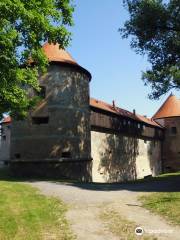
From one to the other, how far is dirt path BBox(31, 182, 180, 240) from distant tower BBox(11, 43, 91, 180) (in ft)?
23.1

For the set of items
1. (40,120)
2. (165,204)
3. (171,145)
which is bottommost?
(165,204)

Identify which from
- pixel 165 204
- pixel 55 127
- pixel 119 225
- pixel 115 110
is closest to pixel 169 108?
pixel 115 110

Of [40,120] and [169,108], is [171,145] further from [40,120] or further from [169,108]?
[40,120]

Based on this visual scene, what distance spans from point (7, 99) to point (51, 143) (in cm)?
1055

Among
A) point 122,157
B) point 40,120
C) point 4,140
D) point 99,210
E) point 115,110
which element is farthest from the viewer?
point 4,140

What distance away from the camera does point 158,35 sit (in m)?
25.7

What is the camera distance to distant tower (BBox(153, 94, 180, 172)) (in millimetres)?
43781

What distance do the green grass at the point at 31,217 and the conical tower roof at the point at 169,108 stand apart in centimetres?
3298

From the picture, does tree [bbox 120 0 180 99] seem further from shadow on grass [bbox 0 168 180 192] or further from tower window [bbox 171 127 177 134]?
tower window [bbox 171 127 177 134]

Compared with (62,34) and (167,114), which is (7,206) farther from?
(167,114)

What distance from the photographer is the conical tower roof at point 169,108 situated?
4422 centimetres

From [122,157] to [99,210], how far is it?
22.5 m

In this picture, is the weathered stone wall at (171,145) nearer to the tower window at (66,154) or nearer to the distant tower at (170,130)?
the distant tower at (170,130)

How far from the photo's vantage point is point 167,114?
44719mm
